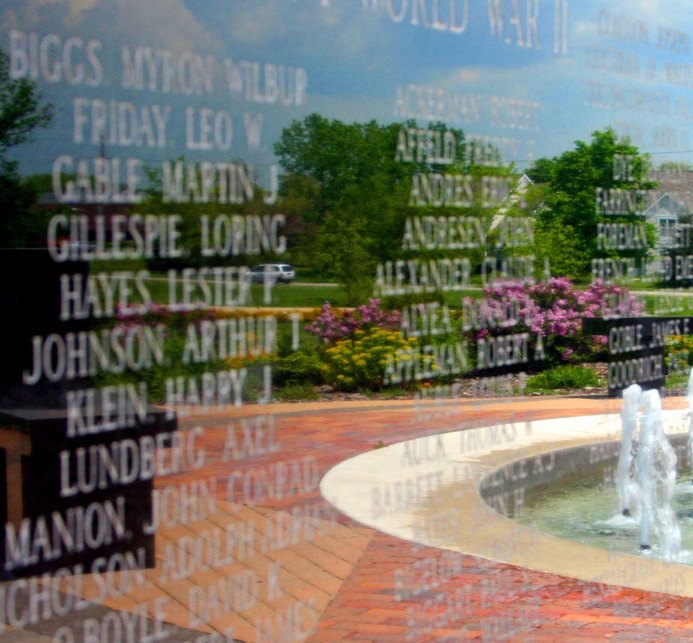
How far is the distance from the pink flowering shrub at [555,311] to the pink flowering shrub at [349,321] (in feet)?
2.56

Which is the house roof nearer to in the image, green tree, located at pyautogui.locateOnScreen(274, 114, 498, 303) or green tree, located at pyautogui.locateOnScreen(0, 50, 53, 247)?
green tree, located at pyautogui.locateOnScreen(274, 114, 498, 303)

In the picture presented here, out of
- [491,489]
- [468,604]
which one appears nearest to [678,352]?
[491,489]

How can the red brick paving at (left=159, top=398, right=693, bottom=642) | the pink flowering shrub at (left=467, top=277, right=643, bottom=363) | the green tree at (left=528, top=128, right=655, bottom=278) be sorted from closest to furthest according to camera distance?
the red brick paving at (left=159, top=398, right=693, bottom=642)
the pink flowering shrub at (left=467, top=277, right=643, bottom=363)
the green tree at (left=528, top=128, right=655, bottom=278)

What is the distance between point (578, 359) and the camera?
27.7 ft

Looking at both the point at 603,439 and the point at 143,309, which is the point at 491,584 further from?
the point at 603,439

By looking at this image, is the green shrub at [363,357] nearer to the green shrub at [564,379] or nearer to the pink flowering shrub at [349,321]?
the pink flowering shrub at [349,321]

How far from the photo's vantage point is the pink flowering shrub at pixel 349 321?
5691 mm

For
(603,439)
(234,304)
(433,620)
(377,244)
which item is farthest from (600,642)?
(603,439)

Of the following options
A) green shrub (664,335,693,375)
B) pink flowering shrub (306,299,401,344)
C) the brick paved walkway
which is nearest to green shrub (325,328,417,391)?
pink flowering shrub (306,299,401,344)

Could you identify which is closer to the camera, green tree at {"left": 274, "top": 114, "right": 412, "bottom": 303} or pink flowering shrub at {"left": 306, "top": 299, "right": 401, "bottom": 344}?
green tree at {"left": 274, "top": 114, "right": 412, "bottom": 303}

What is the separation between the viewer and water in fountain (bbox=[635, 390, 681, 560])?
6305mm

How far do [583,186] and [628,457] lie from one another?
70.9 inches

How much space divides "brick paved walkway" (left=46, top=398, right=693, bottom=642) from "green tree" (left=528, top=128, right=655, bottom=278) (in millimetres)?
2158

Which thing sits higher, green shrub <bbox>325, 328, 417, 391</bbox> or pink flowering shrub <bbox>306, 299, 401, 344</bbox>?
pink flowering shrub <bbox>306, 299, 401, 344</bbox>
